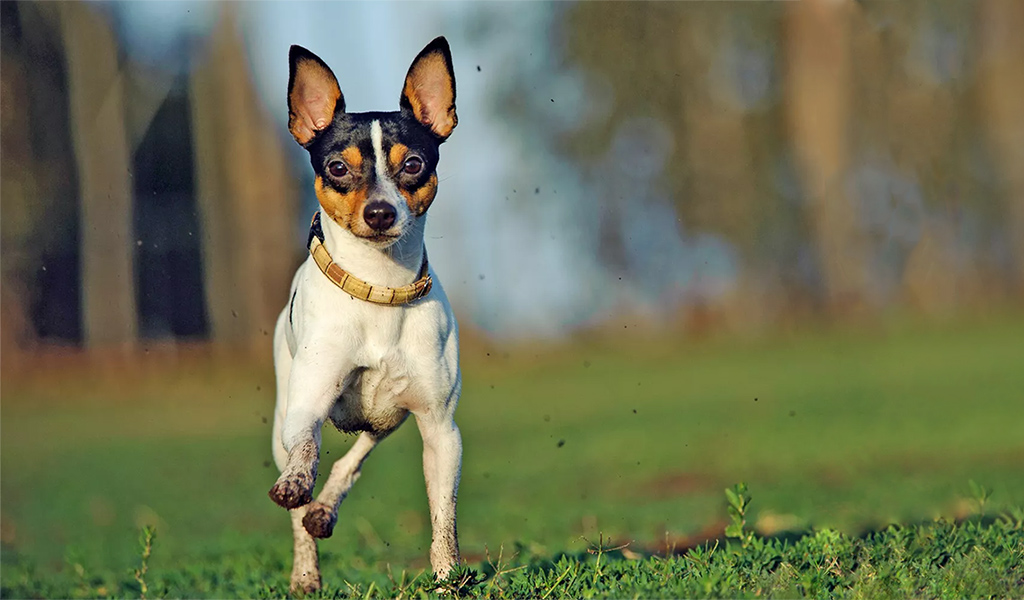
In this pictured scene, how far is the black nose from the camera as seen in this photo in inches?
197

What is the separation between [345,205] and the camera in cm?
513

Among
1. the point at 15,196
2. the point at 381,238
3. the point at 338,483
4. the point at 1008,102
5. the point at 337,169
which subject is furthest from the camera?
the point at 1008,102

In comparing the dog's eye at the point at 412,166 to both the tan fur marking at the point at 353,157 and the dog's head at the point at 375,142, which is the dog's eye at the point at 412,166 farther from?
the tan fur marking at the point at 353,157

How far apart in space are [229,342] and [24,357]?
5915 mm

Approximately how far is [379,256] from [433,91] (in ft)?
2.52

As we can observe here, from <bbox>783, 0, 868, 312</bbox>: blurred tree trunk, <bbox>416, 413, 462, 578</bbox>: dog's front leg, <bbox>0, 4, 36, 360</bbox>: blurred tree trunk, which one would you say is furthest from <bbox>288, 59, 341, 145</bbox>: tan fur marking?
<bbox>783, 0, 868, 312</bbox>: blurred tree trunk

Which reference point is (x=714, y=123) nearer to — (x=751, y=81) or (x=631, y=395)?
(x=751, y=81)

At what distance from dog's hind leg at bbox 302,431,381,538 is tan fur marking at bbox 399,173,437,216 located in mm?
1153

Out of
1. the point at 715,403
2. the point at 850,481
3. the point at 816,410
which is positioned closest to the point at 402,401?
A: the point at 850,481

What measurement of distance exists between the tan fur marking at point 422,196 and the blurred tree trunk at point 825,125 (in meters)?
29.3

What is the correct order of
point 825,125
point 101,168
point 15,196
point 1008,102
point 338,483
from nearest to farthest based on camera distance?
point 338,483 < point 101,168 < point 15,196 < point 825,125 < point 1008,102

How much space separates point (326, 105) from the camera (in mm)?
5410

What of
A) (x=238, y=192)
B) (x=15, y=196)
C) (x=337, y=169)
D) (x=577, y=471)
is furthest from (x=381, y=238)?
(x=15, y=196)

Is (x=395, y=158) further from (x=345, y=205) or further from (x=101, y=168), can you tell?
(x=101, y=168)
